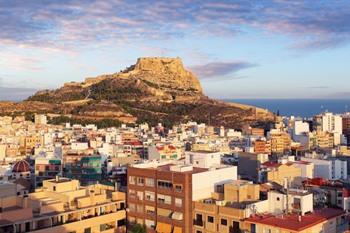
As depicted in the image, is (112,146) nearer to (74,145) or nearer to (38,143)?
(74,145)

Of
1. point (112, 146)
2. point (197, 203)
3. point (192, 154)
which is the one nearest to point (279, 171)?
point (192, 154)

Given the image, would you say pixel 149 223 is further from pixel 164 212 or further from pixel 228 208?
pixel 228 208

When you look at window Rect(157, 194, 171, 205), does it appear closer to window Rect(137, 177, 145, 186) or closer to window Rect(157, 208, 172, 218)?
window Rect(157, 208, 172, 218)

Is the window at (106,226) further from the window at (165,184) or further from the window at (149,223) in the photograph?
the window at (165,184)

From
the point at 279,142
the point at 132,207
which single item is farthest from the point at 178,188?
the point at 279,142

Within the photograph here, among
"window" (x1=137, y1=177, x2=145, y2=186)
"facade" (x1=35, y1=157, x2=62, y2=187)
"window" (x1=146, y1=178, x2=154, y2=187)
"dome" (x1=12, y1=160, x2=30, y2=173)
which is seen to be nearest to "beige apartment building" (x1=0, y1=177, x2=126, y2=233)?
"window" (x1=137, y1=177, x2=145, y2=186)

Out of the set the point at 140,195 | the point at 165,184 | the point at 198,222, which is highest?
the point at 165,184

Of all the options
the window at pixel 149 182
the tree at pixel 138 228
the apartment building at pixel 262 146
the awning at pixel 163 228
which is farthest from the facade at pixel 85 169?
the apartment building at pixel 262 146
